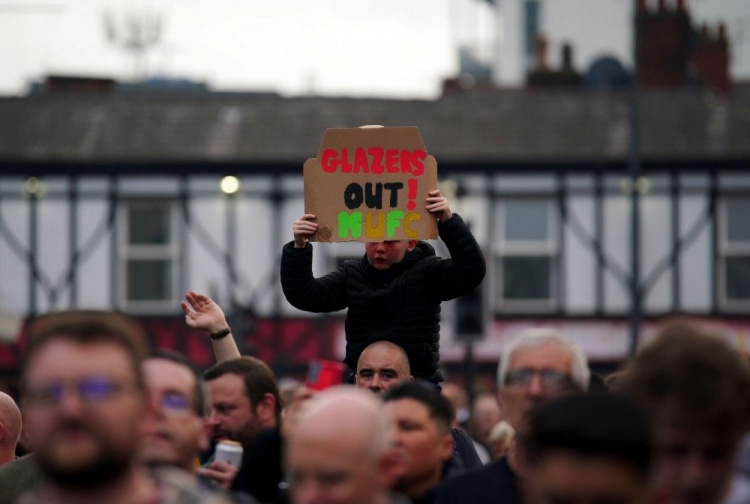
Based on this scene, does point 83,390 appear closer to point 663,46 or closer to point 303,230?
point 303,230

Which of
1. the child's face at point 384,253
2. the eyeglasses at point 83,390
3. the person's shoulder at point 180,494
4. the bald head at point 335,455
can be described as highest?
the child's face at point 384,253

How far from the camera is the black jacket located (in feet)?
26.7

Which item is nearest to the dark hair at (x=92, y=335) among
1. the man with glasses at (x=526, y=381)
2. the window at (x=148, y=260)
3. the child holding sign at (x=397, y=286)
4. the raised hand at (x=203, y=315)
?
the man with glasses at (x=526, y=381)

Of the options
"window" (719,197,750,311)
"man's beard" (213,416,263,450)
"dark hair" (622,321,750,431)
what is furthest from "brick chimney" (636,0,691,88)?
"dark hair" (622,321,750,431)

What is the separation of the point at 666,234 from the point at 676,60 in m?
5.12

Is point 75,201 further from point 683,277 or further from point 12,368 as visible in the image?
point 683,277

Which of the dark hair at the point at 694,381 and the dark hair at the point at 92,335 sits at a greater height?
the dark hair at the point at 92,335

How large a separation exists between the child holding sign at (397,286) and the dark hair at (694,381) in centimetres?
312

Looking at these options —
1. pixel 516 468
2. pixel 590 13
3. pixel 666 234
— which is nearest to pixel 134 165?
pixel 666 234

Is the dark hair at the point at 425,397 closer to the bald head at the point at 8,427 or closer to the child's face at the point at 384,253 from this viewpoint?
the child's face at the point at 384,253

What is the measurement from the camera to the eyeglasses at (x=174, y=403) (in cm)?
591

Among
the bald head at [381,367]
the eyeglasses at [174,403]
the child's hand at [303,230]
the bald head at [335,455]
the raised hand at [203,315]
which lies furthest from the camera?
the raised hand at [203,315]

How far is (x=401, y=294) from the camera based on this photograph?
8.22m

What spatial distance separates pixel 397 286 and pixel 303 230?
21.3 inches
